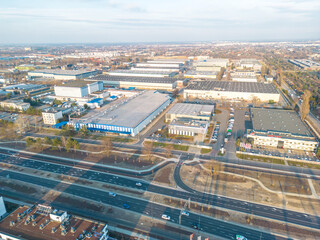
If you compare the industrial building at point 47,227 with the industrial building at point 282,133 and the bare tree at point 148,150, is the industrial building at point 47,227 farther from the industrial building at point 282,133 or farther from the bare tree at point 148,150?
the industrial building at point 282,133

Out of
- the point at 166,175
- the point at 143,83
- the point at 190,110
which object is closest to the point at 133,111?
the point at 190,110

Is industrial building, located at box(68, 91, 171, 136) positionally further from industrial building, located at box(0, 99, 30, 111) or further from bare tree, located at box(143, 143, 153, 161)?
industrial building, located at box(0, 99, 30, 111)

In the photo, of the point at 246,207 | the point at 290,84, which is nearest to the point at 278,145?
the point at 246,207

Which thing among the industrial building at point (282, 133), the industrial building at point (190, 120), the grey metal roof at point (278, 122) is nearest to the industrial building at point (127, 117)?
the industrial building at point (190, 120)

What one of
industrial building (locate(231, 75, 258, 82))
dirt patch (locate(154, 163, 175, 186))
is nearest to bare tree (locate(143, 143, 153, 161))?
dirt patch (locate(154, 163, 175, 186))

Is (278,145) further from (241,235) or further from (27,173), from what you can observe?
(27,173)
